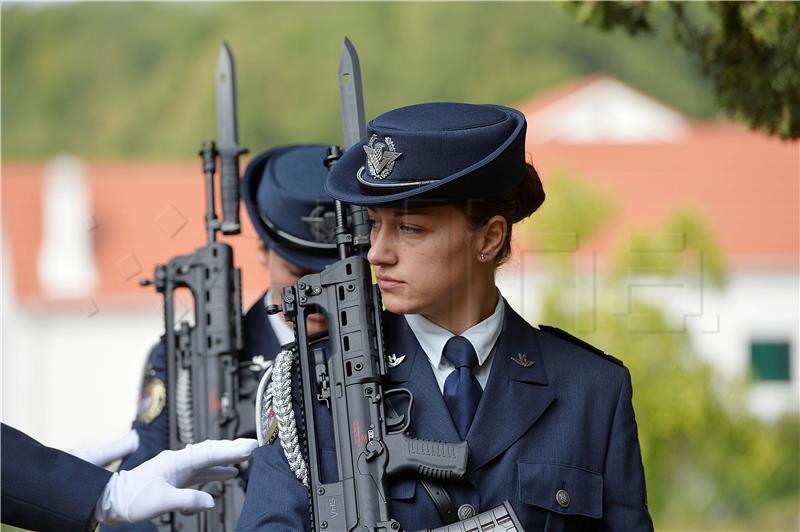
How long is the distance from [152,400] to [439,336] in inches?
70.7

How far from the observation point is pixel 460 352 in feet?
10.9

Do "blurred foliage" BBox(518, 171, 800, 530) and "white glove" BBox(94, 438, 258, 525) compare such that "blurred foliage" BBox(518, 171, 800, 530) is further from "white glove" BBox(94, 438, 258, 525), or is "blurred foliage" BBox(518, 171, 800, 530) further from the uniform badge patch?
"white glove" BBox(94, 438, 258, 525)

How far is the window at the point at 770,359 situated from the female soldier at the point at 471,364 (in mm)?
18654

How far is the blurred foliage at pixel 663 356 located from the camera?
38.2ft

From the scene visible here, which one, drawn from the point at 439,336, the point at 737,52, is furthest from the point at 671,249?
the point at 439,336

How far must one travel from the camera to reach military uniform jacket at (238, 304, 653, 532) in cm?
317

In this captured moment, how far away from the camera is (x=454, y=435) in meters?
3.21

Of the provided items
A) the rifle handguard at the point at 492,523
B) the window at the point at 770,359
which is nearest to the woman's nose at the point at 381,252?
the rifle handguard at the point at 492,523

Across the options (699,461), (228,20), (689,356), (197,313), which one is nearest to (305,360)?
(197,313)

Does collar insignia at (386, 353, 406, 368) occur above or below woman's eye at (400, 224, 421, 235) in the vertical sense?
below

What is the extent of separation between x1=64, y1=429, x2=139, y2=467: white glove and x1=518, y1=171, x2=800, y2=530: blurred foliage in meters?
5.49

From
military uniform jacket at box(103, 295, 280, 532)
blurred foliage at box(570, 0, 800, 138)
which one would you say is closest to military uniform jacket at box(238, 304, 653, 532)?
military uniform jacket at box(103, 295, 280, 532)

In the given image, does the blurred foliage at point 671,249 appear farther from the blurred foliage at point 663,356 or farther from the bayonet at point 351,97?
the bayonet at point 351,97

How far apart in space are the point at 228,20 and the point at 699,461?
2646 centimetres
